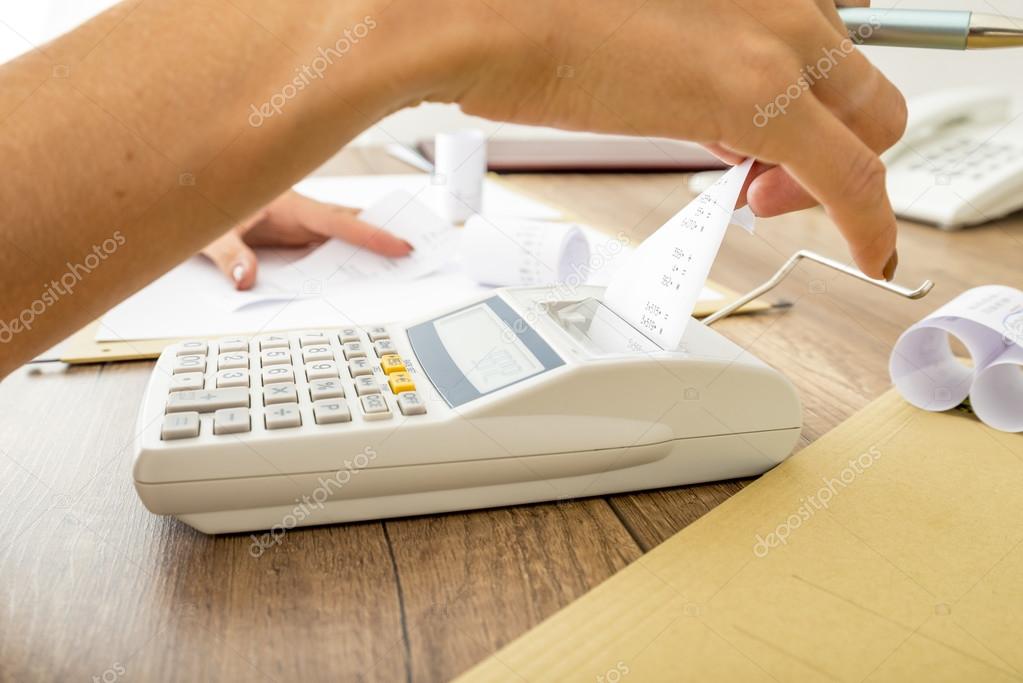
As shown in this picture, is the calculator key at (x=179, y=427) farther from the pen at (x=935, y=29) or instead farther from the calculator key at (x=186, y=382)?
the pen at (x=935, y=29)

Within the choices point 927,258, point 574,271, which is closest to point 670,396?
point 574,271

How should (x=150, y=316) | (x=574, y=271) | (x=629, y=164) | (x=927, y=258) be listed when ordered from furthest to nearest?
(x=629, y=164)
(x=927, y=258)
(x=574, y=271)
(x=150, y=316)

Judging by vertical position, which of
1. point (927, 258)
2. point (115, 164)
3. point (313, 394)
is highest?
point (115, 164)

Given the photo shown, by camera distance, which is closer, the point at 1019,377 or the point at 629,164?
→ the point at 1019,377

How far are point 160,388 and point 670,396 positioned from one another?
0.30 meters

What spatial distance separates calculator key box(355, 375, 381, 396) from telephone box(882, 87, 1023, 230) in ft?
3.09

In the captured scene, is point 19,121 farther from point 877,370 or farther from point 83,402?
point 877,370

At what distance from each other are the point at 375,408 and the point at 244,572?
0.35 feet

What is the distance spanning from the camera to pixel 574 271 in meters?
0.88

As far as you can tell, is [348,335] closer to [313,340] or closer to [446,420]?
[313,340]

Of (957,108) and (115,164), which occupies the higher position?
(115,164)

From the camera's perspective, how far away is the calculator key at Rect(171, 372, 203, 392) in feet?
1.57

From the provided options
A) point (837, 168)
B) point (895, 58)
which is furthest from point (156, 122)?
point (895, 58)

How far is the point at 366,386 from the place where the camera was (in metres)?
0.49
